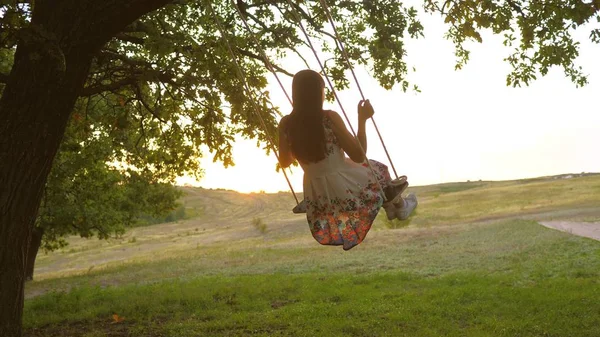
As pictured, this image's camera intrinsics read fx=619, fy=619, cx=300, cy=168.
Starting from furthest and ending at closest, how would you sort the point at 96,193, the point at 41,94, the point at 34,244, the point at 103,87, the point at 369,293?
1. the point at 34,244
2. the point at 96,193
3. the point at 369,293
4. the point at 103,87
5. the point at 41,94

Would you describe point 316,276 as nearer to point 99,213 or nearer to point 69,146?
point 69,146

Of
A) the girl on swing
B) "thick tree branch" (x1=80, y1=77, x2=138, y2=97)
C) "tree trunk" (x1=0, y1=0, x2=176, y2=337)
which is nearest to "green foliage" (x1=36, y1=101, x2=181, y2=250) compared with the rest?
"thick tree branch" (x1=80, y1=77, x2=138, y2=97)

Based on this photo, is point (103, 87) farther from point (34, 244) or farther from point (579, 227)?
point (579, 227)

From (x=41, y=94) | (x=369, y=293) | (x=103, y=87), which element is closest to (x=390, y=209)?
(x=41, y=94)

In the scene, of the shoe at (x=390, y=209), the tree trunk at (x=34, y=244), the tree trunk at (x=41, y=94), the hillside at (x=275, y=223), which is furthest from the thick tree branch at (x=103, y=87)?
the hillside at (x=275, y=223)

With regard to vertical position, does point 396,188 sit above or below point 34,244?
above

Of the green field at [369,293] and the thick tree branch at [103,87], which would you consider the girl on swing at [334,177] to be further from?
the thick tree branch at [103,87]

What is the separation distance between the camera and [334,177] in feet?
20.4

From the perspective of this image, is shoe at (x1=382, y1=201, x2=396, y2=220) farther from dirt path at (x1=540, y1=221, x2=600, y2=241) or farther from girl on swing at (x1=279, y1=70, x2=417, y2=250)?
dirt path at (x1=540, y1=221, x2=600, y2=241)

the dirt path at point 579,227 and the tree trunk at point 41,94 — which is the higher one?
the tree trunk at point 41,94

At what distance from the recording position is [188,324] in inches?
432

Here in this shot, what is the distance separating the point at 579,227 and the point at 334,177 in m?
20.9

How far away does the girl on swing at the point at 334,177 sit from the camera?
5.96 m

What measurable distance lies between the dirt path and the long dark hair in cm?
1699
